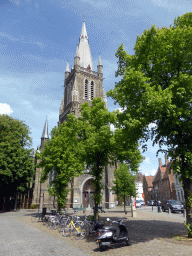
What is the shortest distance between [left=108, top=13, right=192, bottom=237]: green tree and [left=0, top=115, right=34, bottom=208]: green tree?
69.5ft

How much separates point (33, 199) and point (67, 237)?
2759cm

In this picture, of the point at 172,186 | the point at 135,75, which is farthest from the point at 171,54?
the point at 172,186

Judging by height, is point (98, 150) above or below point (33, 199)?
above

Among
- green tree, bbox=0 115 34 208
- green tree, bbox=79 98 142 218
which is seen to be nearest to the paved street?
green tree, bbox=79 98 142 218

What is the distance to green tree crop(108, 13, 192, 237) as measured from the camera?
8641 millimetres

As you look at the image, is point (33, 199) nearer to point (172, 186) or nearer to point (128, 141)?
point (128, 141)

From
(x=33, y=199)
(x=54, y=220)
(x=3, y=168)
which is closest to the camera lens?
(x=54, y=220)

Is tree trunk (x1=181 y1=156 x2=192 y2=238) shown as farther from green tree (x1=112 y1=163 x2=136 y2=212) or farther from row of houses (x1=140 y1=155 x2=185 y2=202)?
row of houses (x1=140 y1=155 x2=185 y2=202)

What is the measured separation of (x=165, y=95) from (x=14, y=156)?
24.5 meters

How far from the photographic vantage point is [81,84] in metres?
44.1

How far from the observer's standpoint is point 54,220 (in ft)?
42.1

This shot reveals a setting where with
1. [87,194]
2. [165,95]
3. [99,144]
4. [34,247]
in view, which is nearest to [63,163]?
[99,144]

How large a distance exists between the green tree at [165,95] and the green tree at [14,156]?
2120cm

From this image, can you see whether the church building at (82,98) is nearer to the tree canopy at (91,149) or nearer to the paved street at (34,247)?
the tree canopy at (91,149)
